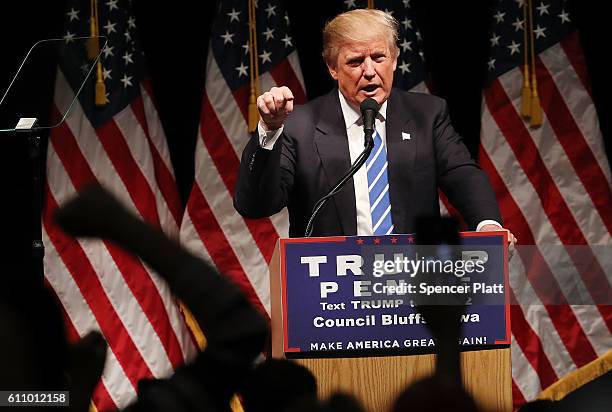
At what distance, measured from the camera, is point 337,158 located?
3.44 meters

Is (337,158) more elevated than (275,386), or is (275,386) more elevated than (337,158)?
(275,386)

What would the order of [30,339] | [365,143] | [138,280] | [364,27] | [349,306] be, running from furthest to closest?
[138,280] < [364,27] < [365,143] < [349,306] < [30,339]

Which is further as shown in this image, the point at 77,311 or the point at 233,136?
the point at 233,136

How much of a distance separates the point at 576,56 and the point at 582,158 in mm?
559

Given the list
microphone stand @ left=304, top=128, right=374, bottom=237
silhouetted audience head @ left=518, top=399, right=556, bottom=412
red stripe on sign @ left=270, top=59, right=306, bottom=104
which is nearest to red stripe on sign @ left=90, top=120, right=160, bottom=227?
red stripe on sign @ left=270, top=59, right=306, bottom=104

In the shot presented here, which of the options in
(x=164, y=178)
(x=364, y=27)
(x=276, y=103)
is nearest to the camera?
(x=276, y=103)

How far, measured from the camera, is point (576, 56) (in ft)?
18.5

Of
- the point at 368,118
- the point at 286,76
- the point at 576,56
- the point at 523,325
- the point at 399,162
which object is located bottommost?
the point at 523,325

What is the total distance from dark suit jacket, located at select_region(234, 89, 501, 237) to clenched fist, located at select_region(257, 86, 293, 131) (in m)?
0.33

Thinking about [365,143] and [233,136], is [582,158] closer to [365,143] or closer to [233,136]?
[233,136]

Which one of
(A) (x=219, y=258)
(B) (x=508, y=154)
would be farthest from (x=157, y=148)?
(B) (x=508, y=154)

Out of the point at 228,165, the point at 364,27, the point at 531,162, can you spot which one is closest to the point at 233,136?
the point at 228,165

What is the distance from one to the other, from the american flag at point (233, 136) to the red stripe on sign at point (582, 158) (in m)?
1.39

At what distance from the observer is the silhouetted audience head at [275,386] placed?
0.96m
